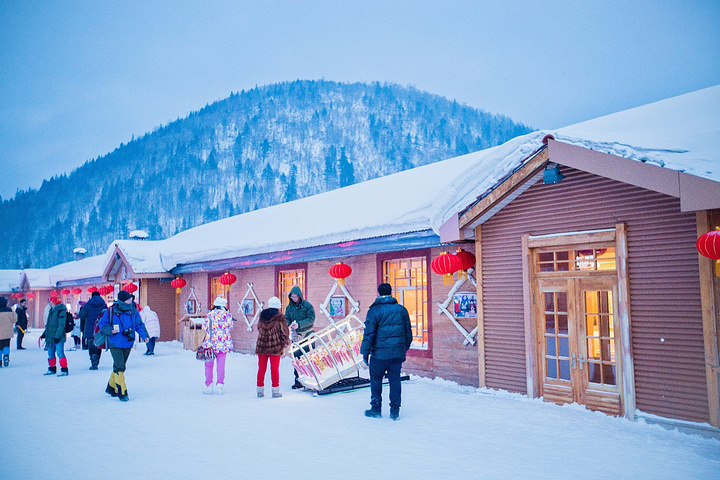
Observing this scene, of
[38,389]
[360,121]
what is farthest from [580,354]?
[360,121]

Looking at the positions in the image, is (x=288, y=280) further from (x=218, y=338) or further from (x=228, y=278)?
(x=218, y=338)

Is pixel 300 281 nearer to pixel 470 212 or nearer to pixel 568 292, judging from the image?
pixel 470 212

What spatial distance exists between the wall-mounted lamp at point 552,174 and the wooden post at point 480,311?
4.66 feet

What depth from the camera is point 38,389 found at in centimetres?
891

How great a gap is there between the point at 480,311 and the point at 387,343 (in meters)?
2.41

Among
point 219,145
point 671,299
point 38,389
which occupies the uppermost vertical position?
point 219,145

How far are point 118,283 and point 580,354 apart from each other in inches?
733

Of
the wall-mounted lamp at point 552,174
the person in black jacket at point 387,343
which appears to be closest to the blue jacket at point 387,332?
the person in black jacket at point 387,343

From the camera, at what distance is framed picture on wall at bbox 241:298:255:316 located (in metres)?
14.5

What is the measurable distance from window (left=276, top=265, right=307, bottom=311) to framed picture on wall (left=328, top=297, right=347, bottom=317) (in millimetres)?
1694

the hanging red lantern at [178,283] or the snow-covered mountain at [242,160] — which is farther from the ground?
the snow-covered mountain at [242,160]

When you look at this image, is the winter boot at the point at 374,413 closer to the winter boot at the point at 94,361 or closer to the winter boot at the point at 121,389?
the winter boot at the point at 121,389

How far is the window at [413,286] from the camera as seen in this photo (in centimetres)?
981

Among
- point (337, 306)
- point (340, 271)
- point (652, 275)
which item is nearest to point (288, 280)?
point (337, 306)
